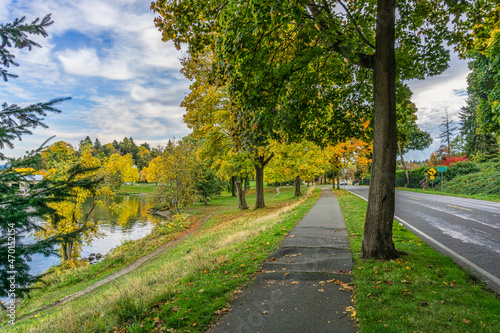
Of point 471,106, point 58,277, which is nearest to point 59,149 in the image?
point 58,277

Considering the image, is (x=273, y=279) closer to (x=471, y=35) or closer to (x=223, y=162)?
(x=471, y=35)

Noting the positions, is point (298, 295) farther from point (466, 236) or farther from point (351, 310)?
point (466, 236)

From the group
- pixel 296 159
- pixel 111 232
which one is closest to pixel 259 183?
pixel 296 159

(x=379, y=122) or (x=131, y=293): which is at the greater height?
(x=379, y=122)

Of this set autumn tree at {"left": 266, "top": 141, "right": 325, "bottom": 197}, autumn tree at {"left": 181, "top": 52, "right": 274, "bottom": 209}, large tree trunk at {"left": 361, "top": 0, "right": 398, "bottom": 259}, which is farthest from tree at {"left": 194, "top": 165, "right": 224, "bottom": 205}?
large tree trunk at {"left": 361, "top": 0, "right": 398, "bottom": 259}

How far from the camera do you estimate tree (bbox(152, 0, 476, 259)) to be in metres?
5.35

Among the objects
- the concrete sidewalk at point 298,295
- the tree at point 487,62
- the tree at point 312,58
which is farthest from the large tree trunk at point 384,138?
the tree at point 487,62

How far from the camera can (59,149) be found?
53.7 ft

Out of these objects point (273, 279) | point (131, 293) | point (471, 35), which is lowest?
point (131, 293)

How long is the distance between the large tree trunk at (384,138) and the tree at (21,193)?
5.72 m

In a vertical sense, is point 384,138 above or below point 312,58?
below

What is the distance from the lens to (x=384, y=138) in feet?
19.0

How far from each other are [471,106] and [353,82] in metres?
46.6

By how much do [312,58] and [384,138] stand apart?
2533mm
